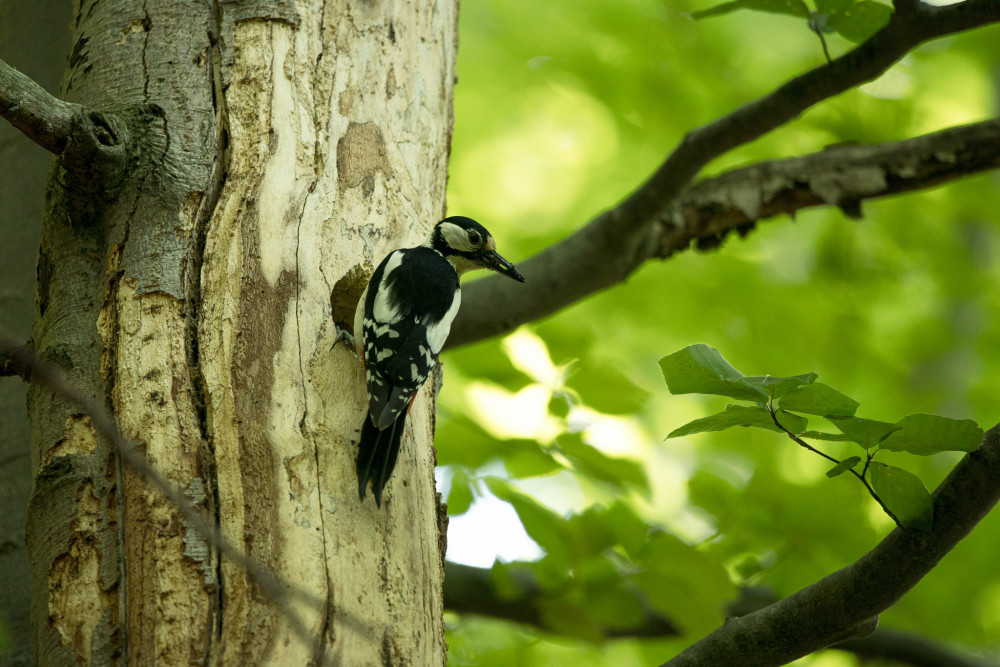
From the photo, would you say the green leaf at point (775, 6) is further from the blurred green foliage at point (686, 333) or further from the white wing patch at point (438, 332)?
the blurred green foliage at point (686, 333)

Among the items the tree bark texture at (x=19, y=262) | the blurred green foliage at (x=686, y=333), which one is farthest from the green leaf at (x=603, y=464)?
the tree bark texture at (x=19, y=262)

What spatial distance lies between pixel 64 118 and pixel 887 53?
2.34 metres

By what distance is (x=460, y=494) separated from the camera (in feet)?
10.3

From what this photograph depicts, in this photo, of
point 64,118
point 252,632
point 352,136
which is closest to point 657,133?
point 352,136

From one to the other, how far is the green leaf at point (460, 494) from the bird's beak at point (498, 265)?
2.55ft

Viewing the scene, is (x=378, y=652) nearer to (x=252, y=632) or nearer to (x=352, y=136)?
(x=252, y=632)

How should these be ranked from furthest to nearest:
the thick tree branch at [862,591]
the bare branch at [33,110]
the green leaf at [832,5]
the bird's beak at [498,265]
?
the bird's beak at [498,265], the green leaf at [832,5], the bare branch at [33,110], the thick tree branch at [862,591]

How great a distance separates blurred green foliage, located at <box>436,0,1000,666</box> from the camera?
124 inches

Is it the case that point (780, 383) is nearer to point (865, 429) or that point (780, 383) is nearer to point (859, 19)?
point (865, 429)

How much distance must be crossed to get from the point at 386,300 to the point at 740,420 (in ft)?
3.77

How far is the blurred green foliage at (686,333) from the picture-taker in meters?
3.14

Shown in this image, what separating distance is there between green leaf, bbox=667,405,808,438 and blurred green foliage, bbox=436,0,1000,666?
4.49 feet

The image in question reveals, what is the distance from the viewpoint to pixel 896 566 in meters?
1.73

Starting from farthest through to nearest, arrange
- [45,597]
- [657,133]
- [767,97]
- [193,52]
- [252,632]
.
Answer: [657,133], [767,97], [193,52], [45,597], [252,632]
